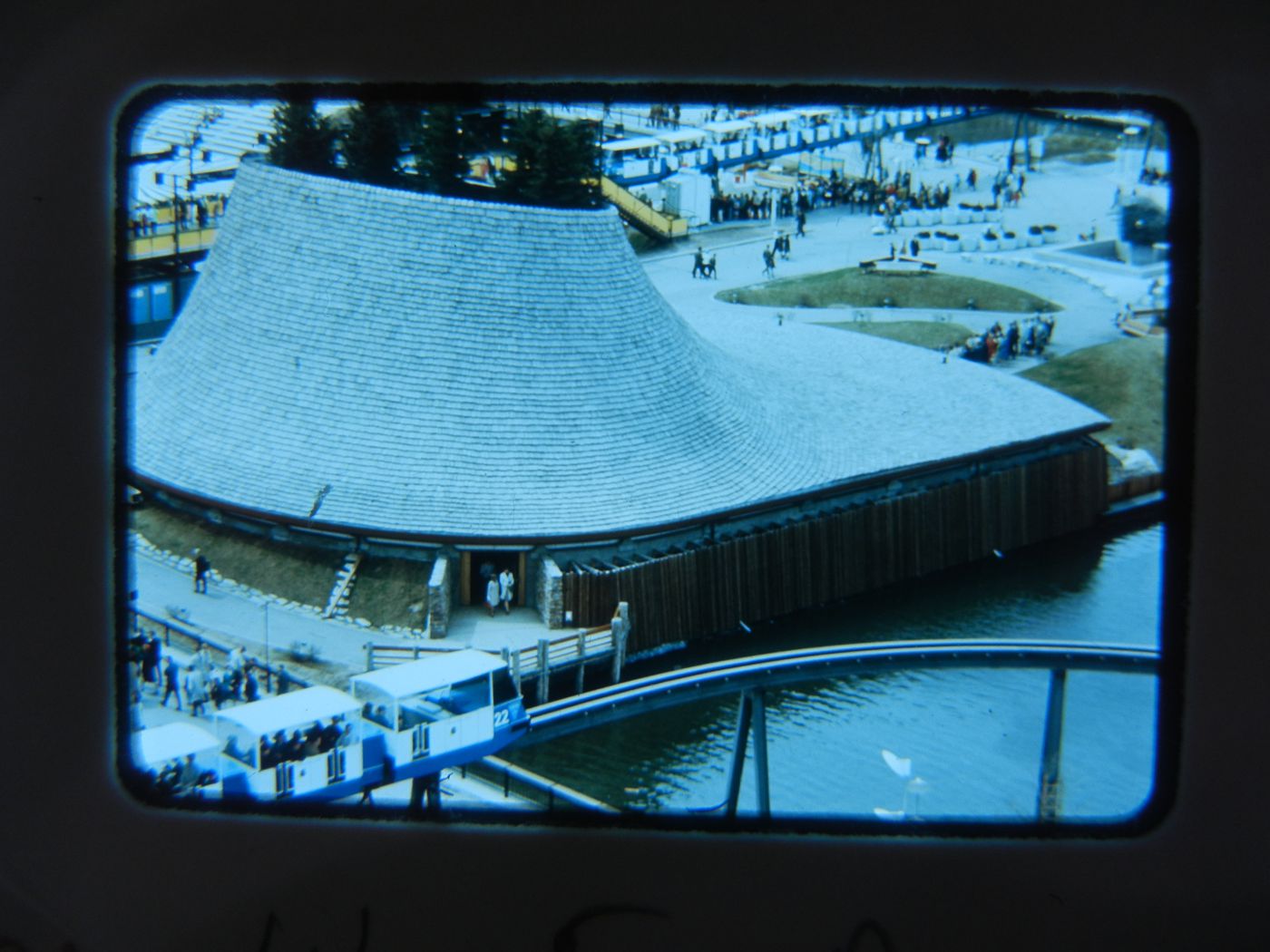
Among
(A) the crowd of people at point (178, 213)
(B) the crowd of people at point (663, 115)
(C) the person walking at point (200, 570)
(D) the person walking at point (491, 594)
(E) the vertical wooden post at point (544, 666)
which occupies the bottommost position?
(E) the vertical wooden post at point (544, 666)

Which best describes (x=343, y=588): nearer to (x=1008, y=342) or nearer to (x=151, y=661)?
(x=151, y=661)

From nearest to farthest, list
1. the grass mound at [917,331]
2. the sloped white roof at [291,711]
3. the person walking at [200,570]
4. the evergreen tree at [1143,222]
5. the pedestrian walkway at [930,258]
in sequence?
the evergreen tree at [1143,222] → the sloped white roof at [291,711] → the person walking at [200,570] → the pedestrian walkway at [930,258] → the grass mound at [917,331]

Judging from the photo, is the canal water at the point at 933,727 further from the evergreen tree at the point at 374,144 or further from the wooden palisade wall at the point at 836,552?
the evergreen tree at the point at 374,144

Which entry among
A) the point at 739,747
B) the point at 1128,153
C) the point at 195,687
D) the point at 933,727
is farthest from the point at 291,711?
the point at 1128,153

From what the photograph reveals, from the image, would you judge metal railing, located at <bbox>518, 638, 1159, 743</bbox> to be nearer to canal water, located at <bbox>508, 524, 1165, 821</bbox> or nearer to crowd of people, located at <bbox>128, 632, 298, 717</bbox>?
canal water, located at <bbox>508, 524, 1165, 821</bbox>

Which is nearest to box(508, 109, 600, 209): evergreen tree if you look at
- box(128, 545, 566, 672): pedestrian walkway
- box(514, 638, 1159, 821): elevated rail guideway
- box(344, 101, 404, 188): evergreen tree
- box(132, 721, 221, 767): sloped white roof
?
box(344, 101, 404, 188): evergreen tree

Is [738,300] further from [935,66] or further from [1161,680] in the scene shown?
[1161,680]

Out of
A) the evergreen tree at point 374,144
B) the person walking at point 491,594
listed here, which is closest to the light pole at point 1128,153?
the evergreen tree at point 374,144

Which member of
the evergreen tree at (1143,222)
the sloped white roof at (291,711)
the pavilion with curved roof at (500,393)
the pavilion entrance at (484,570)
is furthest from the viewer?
the pavilion with curved roof at (500,393)
